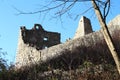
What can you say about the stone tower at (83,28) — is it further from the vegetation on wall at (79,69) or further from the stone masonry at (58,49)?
the vegetation on wall at (79,69)

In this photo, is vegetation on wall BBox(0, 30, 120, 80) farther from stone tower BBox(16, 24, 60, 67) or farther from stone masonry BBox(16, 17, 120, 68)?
stone tower BBox(16, 24, 60, 67)

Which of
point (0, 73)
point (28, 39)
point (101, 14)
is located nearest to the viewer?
point (101, 14)

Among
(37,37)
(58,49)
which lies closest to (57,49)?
(58,49)

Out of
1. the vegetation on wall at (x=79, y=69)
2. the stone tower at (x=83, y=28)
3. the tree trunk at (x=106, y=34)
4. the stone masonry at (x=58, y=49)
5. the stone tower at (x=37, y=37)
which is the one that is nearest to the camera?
the tree trunk at (x=106, y=34)

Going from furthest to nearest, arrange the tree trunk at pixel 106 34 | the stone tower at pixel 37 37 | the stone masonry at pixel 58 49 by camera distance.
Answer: the stone tower at pixel 37 37 < the stone masonry at pixel 58 49 < the tree trunk at pixel 106 34

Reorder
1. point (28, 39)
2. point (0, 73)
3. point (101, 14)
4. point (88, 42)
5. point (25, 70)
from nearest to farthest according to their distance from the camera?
point (101, 14)
point (0, 73)
point (25, 70)
point (88, 42)
point (28, 39)

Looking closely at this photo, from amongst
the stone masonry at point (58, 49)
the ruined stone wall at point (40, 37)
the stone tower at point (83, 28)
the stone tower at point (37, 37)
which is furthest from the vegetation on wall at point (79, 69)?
the ruined stone wall at point (40, 37)

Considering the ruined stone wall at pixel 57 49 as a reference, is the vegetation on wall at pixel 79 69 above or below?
below

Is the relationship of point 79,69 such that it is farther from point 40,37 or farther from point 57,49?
point 40,37

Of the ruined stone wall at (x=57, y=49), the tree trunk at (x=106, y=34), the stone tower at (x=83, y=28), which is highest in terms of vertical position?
the stone tower at (x=83, y=28)

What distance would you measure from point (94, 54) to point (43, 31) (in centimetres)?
2610

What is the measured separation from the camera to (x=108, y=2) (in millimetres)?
8781

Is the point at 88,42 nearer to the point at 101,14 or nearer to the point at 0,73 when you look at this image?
the point at 0,73

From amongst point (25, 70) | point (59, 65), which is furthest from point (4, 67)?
point (59, 65)
